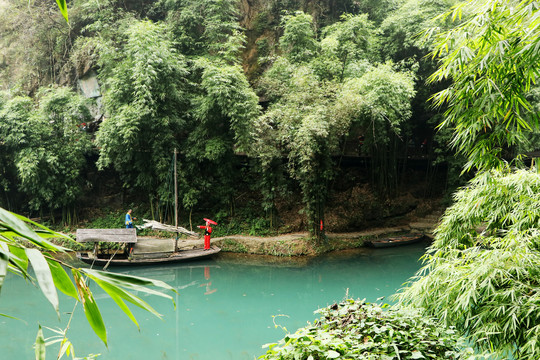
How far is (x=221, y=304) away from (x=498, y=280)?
554cm

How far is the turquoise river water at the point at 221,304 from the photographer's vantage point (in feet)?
17.6

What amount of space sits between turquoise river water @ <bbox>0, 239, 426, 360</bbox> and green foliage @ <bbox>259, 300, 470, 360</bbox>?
209 centimetres

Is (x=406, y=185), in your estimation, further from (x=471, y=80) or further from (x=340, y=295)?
(x=471, y=80)

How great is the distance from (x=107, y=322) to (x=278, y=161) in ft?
19.1

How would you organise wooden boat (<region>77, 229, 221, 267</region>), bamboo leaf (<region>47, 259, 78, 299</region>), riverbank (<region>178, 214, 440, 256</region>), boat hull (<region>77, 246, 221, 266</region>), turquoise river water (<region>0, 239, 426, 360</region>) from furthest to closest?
1. riverbank (<region>178, 214, 440, 256</region>)
2. boat hull (<region>77, 246, 221, 266</region>)
3. wooden boat (<region>77, 229, 221, 267</region>)
4. turquoise river water (<region>0, 239, 426, 360</region>)
5. bamboo leaf (<region>47, 259, 78, 299</region>)

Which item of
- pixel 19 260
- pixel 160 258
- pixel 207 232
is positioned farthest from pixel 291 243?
pixel 19 260

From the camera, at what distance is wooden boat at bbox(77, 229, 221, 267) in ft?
27.1

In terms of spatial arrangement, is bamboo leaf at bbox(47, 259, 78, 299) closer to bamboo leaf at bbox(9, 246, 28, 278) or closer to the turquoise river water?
bamboo leaf at bbox(9, 246, 28, 278)

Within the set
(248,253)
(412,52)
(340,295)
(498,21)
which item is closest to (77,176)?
(248,253)

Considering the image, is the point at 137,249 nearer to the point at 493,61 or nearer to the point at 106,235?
the point at 106,235

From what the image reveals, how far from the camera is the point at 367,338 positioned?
1759 mm

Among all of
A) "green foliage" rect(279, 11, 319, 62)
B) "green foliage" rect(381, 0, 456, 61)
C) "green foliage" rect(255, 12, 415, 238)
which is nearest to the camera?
"green foliage" rect(255, 12, 415, 238)

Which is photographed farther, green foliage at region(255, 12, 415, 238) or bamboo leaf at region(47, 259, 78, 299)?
green foliage at region(255, 12, 415, 238)

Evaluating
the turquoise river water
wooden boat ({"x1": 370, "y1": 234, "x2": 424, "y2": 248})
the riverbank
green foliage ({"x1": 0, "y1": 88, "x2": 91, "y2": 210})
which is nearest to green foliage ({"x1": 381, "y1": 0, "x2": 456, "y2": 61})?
wooden boat ({"x1": 370, "y1": 234, "x2": 424, "y2": 248})
